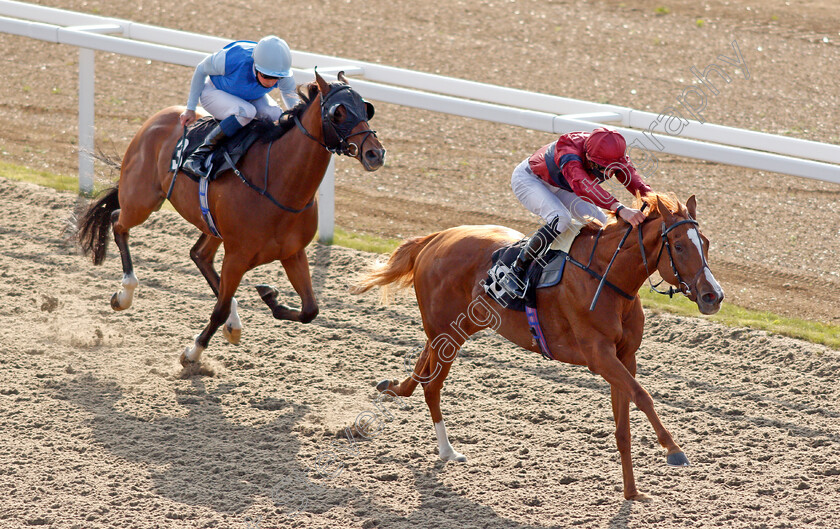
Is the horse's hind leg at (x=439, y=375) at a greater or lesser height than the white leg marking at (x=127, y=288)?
Answer: greater

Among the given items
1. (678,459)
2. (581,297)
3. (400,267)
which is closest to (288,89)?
(400,267)

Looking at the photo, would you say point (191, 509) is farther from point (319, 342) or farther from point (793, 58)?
point (793, 58)

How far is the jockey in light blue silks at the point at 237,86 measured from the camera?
5.79m

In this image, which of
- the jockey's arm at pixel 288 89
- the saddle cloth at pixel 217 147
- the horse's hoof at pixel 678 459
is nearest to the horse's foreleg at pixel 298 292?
the saddle cloth at pixel 217 147

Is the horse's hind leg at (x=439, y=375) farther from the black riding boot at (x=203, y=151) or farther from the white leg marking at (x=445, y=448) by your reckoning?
the black riding boot at (x=203, y=151)

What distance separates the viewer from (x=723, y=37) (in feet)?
46.5

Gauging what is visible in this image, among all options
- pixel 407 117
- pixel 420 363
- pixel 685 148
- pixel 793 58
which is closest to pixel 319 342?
pixel 420 363

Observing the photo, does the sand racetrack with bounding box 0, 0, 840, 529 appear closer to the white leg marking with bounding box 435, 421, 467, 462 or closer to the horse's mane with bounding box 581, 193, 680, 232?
the white leg marking with bounding box 435, 421, 467, 462

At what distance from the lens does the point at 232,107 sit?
6031mm

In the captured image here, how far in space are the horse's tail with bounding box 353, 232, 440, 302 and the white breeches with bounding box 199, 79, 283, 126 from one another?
1.30 metres

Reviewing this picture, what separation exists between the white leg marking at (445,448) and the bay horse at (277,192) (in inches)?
45.7

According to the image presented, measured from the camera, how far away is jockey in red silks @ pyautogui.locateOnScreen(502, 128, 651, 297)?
4488mm

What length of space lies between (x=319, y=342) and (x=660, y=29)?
999 cm

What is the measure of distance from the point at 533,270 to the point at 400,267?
929mm
